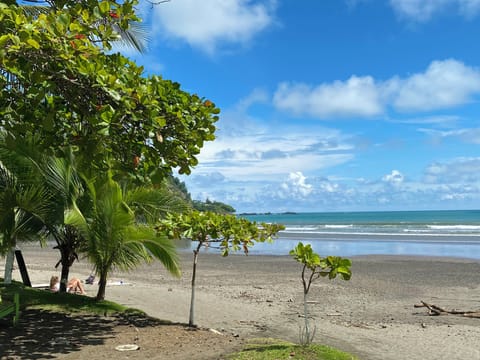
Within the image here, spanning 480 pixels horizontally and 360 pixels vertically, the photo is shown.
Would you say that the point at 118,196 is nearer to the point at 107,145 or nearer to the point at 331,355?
the point at 107,145

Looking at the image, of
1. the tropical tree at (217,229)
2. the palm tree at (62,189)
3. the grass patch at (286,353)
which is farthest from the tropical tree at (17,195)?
the grass patch at (286,353)

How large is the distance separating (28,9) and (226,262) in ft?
51.9

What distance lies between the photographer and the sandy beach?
7.64 meters

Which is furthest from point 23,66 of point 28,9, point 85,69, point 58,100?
point 28,9

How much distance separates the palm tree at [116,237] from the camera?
736 cm

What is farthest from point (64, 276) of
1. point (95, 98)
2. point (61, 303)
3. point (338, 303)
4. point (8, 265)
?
point (338, 303)

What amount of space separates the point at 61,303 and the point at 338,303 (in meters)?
6.58

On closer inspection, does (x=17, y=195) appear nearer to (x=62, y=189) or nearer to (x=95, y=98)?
(x=62, y=189)

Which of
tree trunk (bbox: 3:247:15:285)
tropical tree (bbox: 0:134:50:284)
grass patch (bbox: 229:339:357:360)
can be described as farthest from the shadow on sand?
grass patch (bbox: 229:339:357:360)

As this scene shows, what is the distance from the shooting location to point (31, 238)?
8.43 meters

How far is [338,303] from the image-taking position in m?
11.7

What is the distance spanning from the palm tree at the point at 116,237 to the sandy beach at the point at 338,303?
142cm

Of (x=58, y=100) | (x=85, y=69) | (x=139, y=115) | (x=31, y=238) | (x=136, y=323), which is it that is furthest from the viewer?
(x=31, y=238)

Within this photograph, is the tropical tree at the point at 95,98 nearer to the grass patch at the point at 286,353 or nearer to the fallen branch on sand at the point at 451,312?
the grass patch at the point at 286,353
